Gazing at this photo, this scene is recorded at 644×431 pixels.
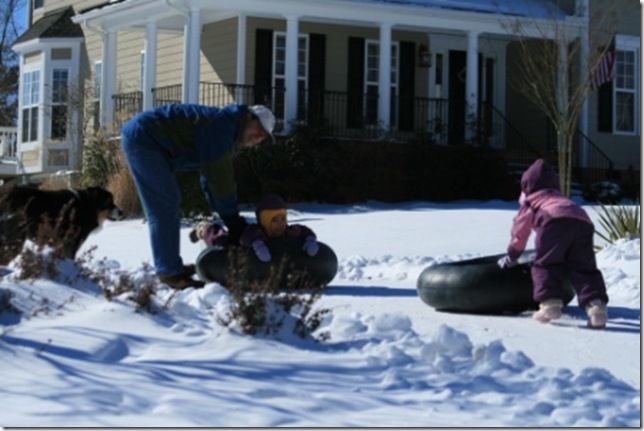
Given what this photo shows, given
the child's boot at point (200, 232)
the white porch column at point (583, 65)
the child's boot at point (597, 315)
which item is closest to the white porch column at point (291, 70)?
the white porch column at point (583, 65)

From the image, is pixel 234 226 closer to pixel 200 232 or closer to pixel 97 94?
pixel 200 232

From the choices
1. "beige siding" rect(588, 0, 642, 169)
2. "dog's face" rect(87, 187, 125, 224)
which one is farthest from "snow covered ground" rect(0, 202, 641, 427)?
"beige siding" rect(588, 0, 642, 169)

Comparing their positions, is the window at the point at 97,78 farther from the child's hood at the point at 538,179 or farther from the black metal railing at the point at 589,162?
the child's hood at the point at 538,179

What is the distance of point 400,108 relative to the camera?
999 inches

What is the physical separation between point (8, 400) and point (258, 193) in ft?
54.1

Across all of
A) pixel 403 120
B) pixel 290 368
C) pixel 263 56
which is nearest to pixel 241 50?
pixel 263 56

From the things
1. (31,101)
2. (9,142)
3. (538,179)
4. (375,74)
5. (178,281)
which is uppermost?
(375,74)

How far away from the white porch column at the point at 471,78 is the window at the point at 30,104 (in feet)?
39.7

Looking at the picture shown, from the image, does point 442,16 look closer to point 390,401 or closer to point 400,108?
point 400,108

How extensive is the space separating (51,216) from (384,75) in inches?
547

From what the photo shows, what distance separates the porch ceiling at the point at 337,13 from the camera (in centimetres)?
2242

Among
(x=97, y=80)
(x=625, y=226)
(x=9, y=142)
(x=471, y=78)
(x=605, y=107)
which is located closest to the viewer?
(x=625, y=226)

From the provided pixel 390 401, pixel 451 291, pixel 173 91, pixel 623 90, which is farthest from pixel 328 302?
pixel 623 90

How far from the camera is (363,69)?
25.5 metres
